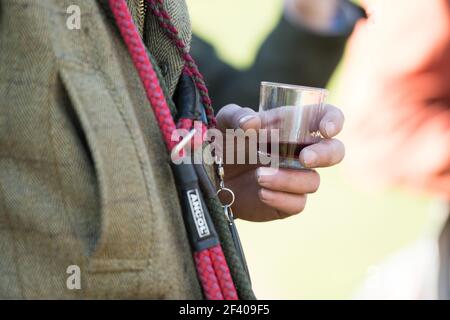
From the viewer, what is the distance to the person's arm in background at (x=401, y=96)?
109 inches

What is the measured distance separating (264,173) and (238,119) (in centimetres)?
11

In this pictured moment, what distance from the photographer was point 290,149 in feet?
3.87

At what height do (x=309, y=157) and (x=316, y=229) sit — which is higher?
(x=309, y=157)

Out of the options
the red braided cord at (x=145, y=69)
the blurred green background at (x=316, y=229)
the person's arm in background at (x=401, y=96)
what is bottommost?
the blurred green background at (x=316, y=229)

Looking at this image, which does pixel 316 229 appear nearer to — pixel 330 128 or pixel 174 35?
pixel 330 128

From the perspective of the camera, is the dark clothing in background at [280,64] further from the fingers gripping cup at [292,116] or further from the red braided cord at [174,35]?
the red braided cord at [174,35]

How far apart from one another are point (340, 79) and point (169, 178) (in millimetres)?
2550

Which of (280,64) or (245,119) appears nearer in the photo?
(245,119)

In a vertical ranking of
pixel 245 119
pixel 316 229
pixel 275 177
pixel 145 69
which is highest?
pixel 145 69

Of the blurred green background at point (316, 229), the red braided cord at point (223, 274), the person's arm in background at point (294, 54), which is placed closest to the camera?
the red braided cord at point (223, 274)

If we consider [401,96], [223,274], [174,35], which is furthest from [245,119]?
[401,96]

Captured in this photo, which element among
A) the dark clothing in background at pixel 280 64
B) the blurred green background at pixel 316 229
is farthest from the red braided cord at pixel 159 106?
the blurred green background at pixel 316 229

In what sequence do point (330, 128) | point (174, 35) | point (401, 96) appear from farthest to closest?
point (401, 96) < point (330, 128) < point (174, 35)

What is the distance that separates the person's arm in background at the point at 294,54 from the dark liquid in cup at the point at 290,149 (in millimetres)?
1491
